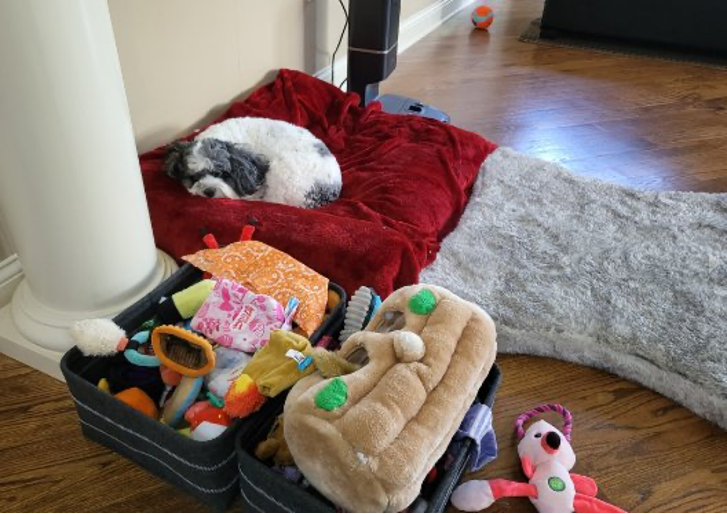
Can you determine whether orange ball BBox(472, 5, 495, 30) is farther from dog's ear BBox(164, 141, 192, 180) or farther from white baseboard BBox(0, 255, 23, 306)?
white baseboard BBox(0, 255, 23, 306)

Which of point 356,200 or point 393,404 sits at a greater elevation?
point 393,404

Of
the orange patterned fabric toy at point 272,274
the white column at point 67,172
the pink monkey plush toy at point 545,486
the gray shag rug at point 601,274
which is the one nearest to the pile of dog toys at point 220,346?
the orange patterned fabric toy at point 272,274

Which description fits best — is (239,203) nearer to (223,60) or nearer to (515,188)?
(223,60)

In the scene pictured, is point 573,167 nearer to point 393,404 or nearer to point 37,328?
point 393,404

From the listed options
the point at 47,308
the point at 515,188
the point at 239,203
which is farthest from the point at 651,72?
the point at 47,308

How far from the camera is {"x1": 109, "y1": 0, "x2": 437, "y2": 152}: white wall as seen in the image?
1723 millimetres

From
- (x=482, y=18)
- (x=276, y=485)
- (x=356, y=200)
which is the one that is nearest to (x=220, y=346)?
(x=276, y=485)

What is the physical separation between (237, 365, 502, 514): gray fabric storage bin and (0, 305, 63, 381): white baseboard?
535 millimetres

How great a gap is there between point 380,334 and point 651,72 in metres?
2.87

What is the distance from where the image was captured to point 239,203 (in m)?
1.59

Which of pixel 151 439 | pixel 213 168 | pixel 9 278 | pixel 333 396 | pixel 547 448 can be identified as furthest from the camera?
pixel 213 168

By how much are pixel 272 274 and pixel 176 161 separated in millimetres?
529

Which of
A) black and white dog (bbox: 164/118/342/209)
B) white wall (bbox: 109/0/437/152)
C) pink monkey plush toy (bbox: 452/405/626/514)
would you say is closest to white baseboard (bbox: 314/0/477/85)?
white wall (bbox: 109/0/437/152)

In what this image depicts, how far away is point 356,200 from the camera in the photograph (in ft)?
5.69
